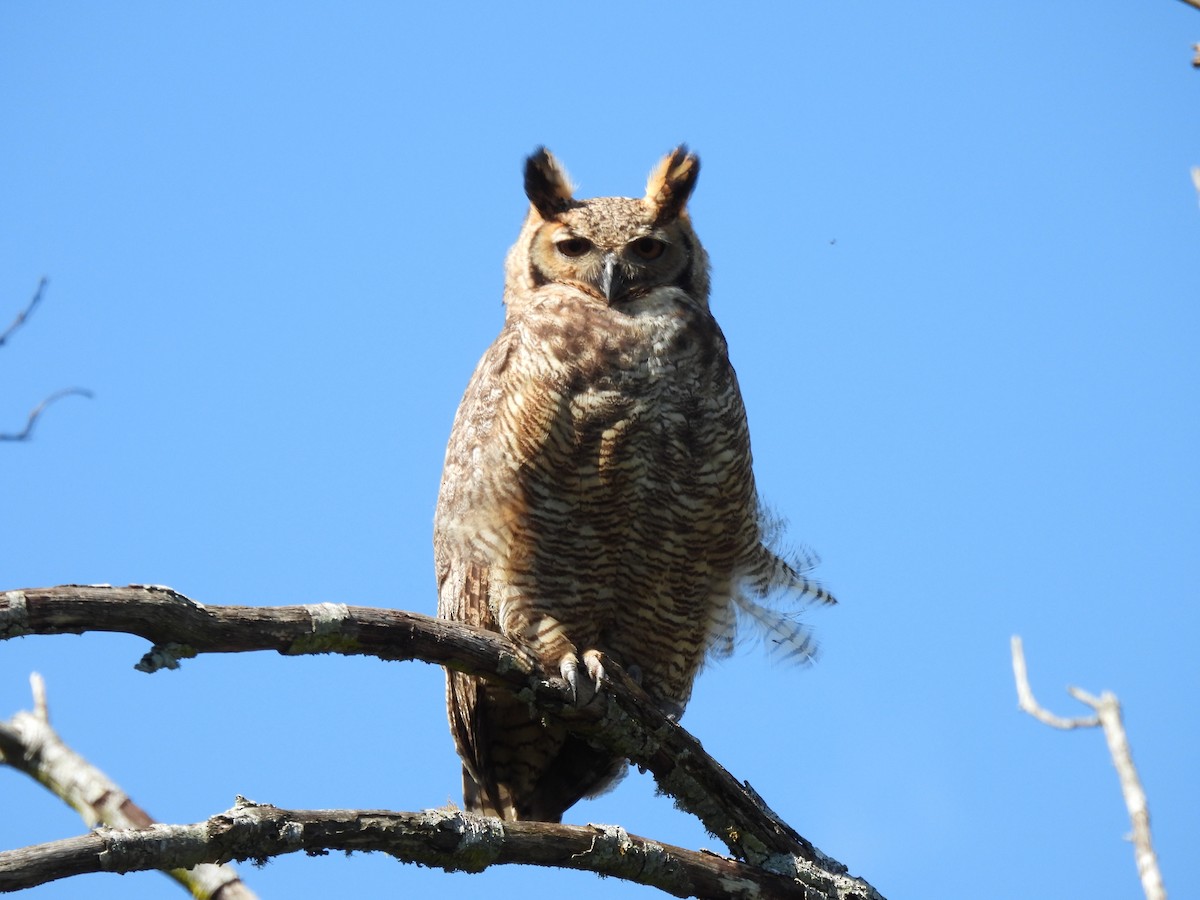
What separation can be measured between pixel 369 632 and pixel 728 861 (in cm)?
138

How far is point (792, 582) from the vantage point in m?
5.11

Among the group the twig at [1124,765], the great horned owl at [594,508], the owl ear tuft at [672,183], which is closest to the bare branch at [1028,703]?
the twig at [1124,765]

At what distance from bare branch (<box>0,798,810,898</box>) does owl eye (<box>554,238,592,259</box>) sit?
2442mm

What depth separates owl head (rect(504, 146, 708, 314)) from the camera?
5.09 m

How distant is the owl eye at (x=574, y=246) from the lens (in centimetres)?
519

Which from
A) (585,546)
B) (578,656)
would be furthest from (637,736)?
(585,546)

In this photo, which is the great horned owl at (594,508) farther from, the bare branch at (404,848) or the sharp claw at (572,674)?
the bare branch at (404,848)

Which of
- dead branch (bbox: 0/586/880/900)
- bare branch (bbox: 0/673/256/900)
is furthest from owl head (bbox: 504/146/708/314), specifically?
bare branch (bbox: 0/673/256/900)

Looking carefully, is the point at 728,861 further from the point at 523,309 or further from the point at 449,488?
the point at 523,309

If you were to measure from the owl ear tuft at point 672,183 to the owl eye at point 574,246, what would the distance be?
13.3 inches

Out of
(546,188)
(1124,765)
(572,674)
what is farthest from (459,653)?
(546,188)

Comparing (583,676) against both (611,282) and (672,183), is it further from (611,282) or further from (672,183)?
(672,183)

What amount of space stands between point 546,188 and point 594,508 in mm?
1644

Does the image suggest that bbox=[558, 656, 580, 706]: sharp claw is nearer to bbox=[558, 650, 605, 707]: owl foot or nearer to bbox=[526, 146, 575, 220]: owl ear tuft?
bbox=[558, 650, 605, 707]: owl foot
